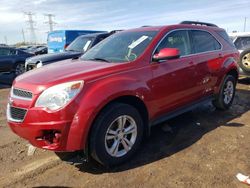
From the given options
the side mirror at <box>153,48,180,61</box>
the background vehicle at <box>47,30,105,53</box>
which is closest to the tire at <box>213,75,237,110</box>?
the side mirror at <box>153,48,180,61</box>

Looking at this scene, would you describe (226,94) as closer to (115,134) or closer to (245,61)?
(245,61)

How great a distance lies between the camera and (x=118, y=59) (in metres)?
4.21

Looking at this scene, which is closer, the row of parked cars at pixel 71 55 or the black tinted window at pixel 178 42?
the black tinted window at pixel 178 42

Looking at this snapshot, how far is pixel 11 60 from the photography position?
12898 millimetres

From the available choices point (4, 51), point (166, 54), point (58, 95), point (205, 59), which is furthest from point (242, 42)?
point (4, 51)

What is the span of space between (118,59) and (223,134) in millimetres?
2161

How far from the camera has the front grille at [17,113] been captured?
3.45 meters

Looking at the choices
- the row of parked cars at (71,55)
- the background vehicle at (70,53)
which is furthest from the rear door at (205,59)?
the background vehicle at (70,53)

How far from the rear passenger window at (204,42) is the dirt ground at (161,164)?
1.40m

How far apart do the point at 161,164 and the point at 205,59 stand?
7.54 feet

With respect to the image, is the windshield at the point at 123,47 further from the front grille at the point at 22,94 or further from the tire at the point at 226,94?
the tire at the point at 226,94

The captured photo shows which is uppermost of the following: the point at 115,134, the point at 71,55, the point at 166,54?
the point at 166,54

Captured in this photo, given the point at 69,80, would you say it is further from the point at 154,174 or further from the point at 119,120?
the point at 154,174

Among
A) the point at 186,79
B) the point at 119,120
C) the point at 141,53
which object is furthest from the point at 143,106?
the point at 186,79
